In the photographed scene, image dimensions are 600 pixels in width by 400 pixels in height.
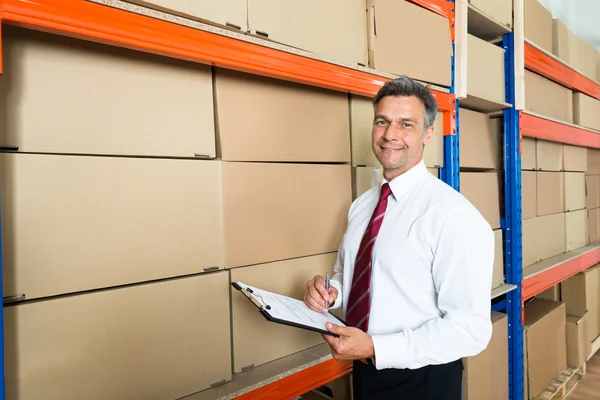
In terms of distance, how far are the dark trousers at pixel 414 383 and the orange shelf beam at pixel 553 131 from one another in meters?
1.55

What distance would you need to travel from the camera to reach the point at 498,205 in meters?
2.07

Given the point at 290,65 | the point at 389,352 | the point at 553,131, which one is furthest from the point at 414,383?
the point at 553,131

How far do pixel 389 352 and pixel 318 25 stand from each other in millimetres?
928

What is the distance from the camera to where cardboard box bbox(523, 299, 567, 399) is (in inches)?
85.4

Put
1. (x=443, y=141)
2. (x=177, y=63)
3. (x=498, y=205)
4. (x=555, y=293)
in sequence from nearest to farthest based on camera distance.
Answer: (x=177, y=63) → (x=443, y=141) → (x=498, y=205) → (x=555, y=293)

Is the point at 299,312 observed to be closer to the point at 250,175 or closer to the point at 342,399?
the point at 250,175

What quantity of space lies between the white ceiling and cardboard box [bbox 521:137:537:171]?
4.84ft

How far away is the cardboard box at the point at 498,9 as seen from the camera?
184 centimetres

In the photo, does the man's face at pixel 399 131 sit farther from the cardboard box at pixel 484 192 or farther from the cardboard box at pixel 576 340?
the cardboard box at pixel 576 340

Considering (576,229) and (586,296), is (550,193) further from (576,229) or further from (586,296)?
(586,296)

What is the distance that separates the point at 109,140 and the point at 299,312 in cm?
57

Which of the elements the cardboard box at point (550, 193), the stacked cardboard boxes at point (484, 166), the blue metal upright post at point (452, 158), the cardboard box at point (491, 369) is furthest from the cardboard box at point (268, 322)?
the cardboard box at point (550, 193)

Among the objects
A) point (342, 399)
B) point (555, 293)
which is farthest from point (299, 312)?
point (555, 293)

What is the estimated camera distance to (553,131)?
2.33 m
